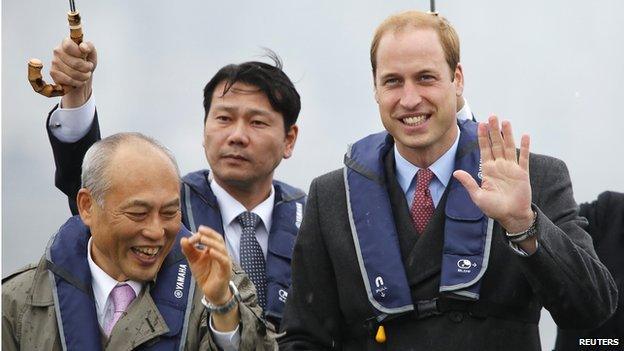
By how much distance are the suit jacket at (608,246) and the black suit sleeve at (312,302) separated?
1.65 metres

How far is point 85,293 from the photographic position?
5.21 metres

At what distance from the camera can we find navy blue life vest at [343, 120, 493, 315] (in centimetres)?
516

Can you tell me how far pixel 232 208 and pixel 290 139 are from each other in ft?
1.83

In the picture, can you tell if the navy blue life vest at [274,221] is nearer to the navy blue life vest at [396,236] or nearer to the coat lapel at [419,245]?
the navy blue life vest at [396,236]

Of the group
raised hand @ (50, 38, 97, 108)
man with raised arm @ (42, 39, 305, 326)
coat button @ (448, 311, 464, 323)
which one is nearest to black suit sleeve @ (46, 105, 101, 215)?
man with raised arm @ (42, 39, 305, 326)

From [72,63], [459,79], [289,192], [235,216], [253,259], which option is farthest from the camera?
[289,192]

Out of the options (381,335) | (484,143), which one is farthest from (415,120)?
(381,335)

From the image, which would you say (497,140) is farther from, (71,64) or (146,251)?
(71,64)

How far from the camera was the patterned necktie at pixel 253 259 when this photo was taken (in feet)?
19.8

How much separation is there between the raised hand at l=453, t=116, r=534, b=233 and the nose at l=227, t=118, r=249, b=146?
1504 millimetres

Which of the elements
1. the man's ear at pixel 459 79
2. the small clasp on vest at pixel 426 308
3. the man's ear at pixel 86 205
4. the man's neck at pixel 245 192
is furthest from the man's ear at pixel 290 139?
the small clasp on vest at pixel 426 308

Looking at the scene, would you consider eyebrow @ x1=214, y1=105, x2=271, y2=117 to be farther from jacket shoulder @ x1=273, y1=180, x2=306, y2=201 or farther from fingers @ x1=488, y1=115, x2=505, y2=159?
fingers @ x1=488, y1=115, x2=505, y2=159

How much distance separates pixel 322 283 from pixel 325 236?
18 cm

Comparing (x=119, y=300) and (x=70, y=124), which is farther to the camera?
(x=70, y=124)
